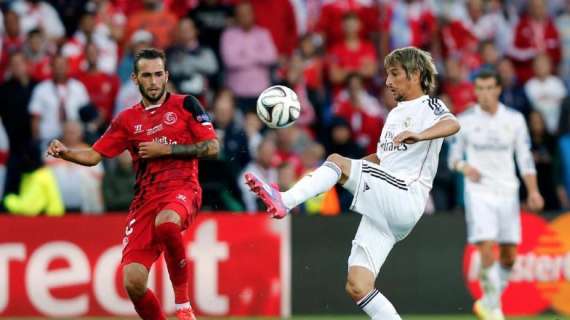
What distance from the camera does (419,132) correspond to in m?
10.3

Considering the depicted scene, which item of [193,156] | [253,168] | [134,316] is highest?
[193,156]

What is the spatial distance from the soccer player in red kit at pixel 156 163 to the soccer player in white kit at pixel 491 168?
4091mm

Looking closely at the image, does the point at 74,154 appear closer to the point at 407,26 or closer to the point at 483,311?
the point at 483,311

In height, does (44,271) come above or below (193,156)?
below

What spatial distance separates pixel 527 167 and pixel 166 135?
4802 mm

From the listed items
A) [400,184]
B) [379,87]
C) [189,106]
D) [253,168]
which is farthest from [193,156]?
[379,87]

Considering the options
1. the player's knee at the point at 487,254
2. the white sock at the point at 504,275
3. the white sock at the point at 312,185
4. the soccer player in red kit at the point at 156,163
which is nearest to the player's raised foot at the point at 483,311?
the player's knee at the point at 487,254

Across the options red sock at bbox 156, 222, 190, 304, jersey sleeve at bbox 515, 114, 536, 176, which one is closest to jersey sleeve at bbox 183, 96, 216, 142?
red sock at bbox 156, 222, 190, 304

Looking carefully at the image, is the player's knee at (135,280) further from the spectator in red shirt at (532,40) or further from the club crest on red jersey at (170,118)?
the spectator in red shirt at (532,40)

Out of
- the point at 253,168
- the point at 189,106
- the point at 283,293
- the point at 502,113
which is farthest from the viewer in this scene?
the point at 253,168

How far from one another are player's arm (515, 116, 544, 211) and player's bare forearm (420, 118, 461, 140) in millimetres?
4118

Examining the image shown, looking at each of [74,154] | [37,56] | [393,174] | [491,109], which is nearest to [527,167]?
[491,109]

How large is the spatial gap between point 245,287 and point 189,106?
16.0ft

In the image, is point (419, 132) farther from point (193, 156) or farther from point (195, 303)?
point (195, 303)
